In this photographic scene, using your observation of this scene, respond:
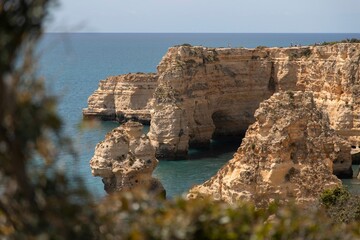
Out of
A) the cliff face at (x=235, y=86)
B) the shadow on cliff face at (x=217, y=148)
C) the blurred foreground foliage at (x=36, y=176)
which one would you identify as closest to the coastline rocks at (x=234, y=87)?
the cliff face at (x=235, y=86)

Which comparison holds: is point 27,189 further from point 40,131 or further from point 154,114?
point 154,114

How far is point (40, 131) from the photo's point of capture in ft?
17.3

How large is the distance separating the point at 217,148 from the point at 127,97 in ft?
40.6

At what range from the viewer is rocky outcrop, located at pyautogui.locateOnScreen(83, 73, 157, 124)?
5184 centimetres

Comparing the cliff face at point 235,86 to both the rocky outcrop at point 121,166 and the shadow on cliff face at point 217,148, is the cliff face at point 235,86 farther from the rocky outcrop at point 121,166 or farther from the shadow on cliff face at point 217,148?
the rocky outcrop at point 121,166

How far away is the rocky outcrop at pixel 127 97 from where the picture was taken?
5184 cm

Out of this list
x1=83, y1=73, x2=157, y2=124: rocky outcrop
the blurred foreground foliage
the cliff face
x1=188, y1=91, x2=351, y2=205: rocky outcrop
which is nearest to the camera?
the blurred foreground foliage

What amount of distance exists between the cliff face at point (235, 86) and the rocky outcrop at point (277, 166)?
17.1m

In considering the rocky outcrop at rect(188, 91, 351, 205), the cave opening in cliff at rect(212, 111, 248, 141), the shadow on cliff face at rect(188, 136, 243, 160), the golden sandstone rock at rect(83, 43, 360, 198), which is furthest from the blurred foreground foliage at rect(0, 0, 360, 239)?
the cave opening in cliff at rect(212, 111, 248, 141)

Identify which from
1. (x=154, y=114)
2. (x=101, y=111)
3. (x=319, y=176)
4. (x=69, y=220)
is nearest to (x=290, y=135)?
(x=319, y=176)

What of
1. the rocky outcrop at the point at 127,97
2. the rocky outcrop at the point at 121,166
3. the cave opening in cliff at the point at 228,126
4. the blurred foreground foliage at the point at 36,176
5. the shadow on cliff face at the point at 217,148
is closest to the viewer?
the blurred foreground foliage at the point at 36,176

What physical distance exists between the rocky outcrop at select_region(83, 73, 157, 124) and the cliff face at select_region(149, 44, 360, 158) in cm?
825

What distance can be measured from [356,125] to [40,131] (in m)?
33.6

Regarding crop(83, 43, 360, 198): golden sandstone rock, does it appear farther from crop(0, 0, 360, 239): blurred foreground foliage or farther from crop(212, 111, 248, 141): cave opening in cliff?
crop(0, 0, 360, 239): blurred foreground foliage
